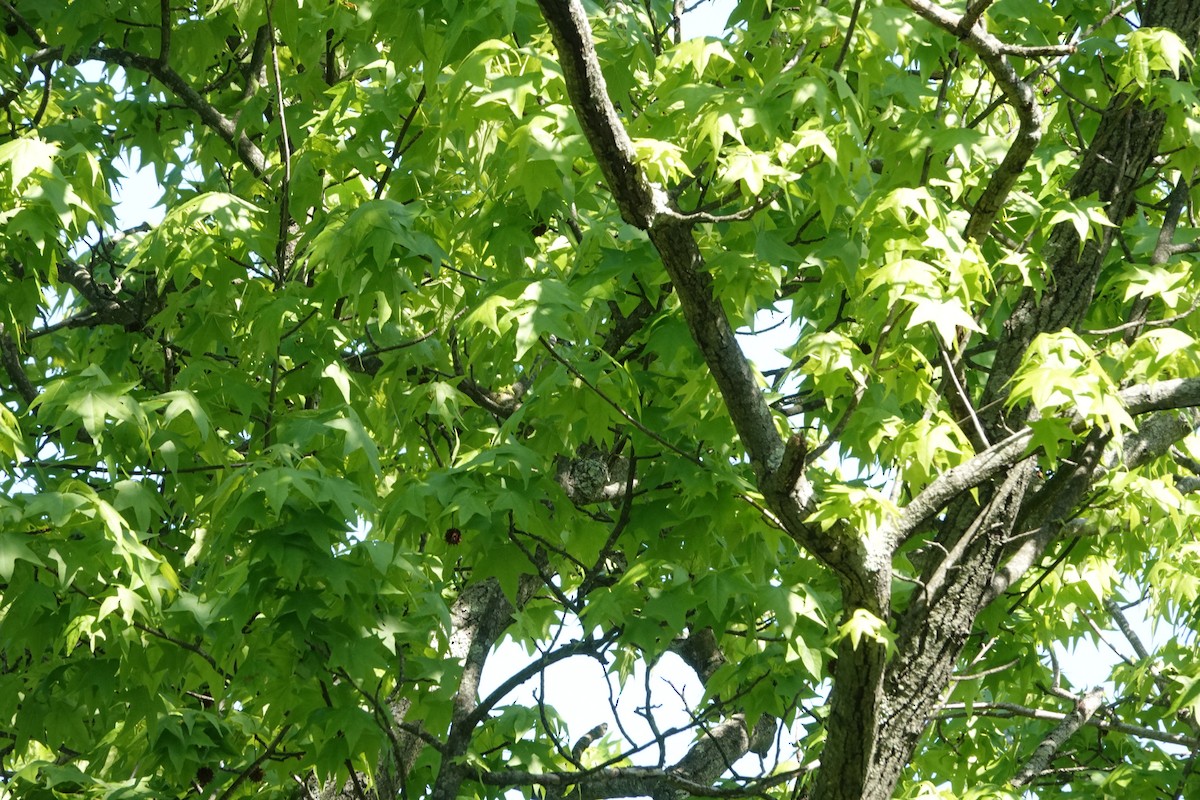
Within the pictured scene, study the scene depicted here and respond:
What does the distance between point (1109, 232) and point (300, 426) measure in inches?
119

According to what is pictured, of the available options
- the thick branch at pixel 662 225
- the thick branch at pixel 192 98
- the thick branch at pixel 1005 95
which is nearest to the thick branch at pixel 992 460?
the thick branch at pixel 662 225

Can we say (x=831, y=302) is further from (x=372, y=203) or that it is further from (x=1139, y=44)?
(x=372, y=203)

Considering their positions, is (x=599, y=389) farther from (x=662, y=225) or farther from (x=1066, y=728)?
(x=1066, y=728)

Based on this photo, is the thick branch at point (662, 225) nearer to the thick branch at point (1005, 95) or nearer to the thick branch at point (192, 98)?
the thick branch at point (1005, 95)

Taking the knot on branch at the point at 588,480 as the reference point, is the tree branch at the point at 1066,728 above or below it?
below

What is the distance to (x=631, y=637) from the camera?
4.41 m

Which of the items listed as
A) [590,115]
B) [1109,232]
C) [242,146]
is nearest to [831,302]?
[1109,232]

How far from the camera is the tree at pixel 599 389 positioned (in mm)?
4023

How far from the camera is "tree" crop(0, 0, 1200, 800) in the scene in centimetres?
402

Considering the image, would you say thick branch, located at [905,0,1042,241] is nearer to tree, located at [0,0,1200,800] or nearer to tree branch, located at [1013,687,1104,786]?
tree, located at [0,0,1200,800]

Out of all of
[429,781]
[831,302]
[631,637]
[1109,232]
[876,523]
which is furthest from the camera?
[429,781]

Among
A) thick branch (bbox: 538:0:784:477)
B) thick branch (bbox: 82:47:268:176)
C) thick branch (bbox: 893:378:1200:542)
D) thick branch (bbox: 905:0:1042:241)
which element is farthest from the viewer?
thick branch (bbox: 82:47:268:176)

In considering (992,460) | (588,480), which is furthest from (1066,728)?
(588,480)

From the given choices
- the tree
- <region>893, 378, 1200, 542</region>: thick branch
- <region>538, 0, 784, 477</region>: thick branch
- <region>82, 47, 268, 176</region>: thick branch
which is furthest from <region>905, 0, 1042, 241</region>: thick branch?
<region>82, 47, 268, 176</region>: thick branch
